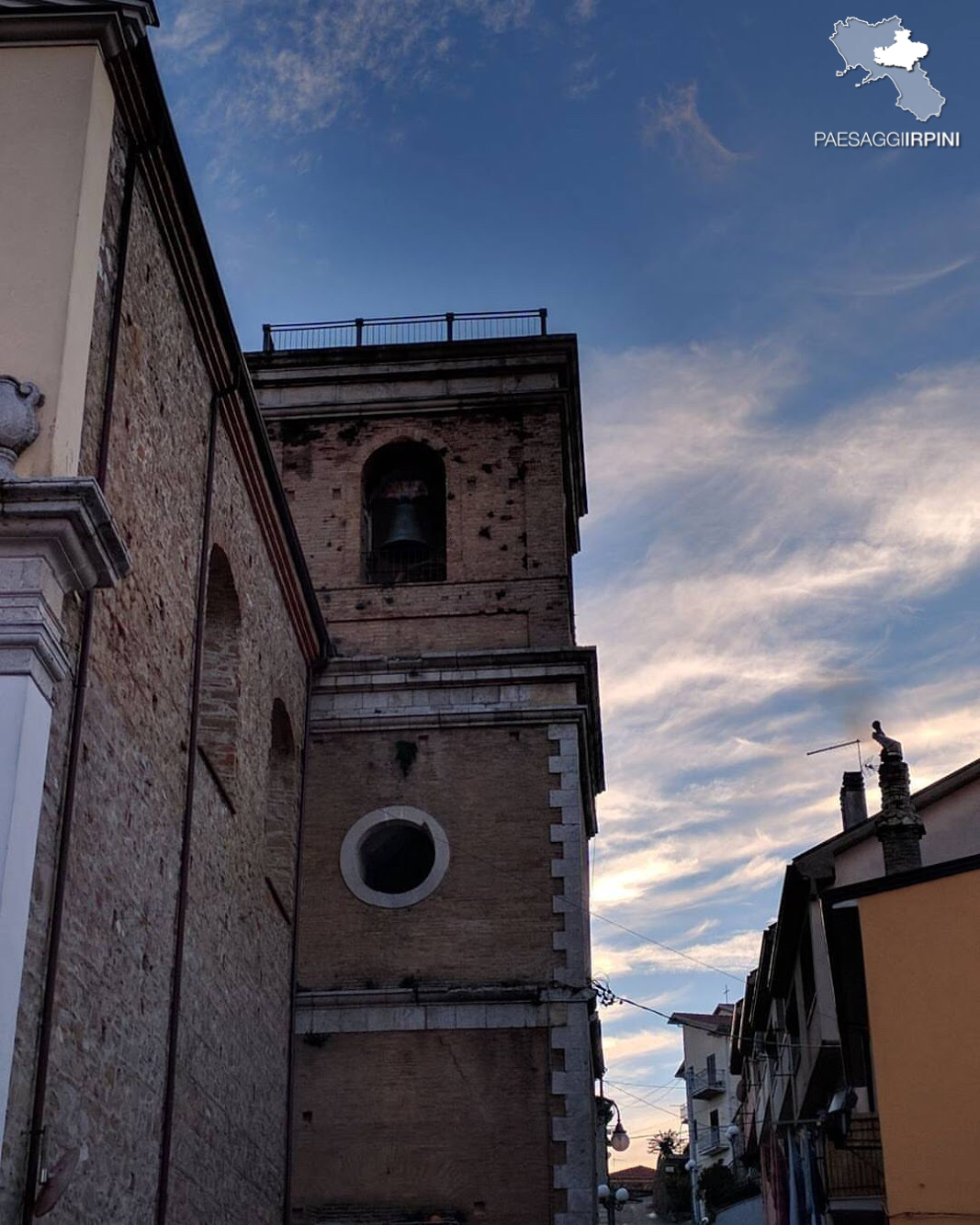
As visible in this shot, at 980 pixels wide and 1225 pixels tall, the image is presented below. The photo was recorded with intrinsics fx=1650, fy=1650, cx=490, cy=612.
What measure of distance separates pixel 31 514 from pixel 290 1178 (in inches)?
338

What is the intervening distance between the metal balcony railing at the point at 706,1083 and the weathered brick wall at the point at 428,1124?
38.4 m

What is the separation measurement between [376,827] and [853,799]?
764cm

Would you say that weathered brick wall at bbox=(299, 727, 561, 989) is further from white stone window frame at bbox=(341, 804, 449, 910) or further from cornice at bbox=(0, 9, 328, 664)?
cornice at bbox=(0, 9, 328, 664)

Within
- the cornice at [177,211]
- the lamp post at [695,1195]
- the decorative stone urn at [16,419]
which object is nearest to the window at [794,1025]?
the cornice at [177,211]

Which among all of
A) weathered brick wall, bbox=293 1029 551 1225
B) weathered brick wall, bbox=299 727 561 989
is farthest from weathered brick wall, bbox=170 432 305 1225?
weathered brick wall, bbox=299 727 561 989

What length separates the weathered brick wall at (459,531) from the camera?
58.4 feet

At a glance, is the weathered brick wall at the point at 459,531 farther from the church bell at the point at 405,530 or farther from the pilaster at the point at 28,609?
the pilaster at the point at 28,609

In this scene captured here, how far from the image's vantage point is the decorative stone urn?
8.41 meters

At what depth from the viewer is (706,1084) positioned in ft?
174

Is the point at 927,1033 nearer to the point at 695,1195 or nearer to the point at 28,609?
the point at 28,609

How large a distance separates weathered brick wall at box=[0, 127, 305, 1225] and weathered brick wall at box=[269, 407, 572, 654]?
156 inches

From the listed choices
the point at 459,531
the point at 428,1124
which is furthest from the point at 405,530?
the point at 428,1124

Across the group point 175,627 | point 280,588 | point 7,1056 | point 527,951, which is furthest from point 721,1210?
point 7,1056

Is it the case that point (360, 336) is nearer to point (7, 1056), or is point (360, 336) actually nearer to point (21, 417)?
point (21, 417)
